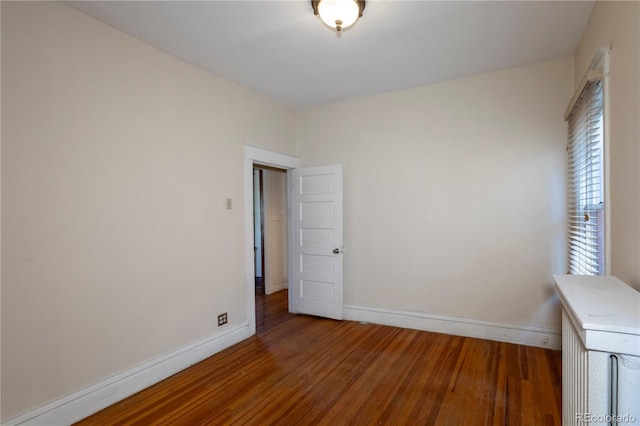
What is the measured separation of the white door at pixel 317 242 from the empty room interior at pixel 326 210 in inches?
1.2

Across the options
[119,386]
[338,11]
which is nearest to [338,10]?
[338,11]

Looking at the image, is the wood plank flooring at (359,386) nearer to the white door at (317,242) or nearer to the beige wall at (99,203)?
the beige wall at (99,203)

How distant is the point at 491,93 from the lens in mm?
3352

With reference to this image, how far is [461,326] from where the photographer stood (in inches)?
138

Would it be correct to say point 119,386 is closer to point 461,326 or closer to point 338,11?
point 338,11

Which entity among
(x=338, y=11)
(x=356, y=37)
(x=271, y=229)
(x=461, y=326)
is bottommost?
(x=461, y=326)

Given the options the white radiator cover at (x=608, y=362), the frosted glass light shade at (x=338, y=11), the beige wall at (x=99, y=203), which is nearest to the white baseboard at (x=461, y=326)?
the beige wall at (x=99, y=203)

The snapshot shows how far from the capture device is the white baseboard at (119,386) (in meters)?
2.03

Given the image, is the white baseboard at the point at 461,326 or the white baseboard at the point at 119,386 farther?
the white baseboard at the point at 461,326

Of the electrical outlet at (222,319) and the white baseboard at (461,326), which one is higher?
the electrical outlet at (222,319)

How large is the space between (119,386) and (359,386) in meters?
1.81

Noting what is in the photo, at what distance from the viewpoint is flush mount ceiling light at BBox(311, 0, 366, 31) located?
204cm

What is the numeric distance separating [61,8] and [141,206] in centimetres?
140

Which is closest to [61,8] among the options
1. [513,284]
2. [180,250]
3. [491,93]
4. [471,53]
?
[180,250]
